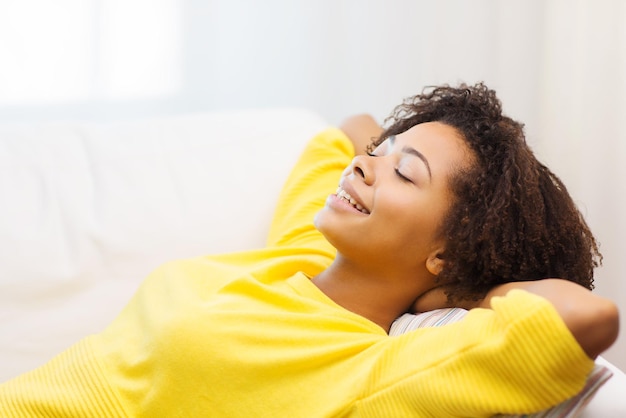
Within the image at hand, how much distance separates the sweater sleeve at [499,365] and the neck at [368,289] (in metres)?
0.31

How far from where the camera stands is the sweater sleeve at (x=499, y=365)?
3.26 feet

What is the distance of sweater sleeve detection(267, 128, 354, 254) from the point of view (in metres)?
1.65

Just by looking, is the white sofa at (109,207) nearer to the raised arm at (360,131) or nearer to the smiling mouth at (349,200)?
the raised arm at (360,131)

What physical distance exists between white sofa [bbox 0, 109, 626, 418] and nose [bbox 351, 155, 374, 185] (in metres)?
0.43

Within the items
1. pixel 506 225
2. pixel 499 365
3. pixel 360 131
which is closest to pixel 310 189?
pixel 360 131

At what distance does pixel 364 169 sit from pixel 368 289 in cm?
20

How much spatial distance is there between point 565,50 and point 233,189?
3.61 ft

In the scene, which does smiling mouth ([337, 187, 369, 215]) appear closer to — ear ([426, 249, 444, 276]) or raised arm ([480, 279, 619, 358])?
ear ([426, 249, 444, 276])

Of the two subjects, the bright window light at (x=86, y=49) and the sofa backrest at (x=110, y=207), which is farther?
the bright window light at (x=86, y=49)

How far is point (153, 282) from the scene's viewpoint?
1.48 metres

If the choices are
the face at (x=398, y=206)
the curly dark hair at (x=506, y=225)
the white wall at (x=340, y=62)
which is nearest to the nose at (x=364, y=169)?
the face at (x=398, y=206)

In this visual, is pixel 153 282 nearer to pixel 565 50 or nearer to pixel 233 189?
→ pixel 233 189

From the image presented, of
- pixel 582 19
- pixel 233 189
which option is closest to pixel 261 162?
pixel 233 189

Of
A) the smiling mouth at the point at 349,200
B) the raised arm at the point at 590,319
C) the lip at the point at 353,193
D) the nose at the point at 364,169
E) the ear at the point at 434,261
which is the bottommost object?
the ear at the point at 434,261
